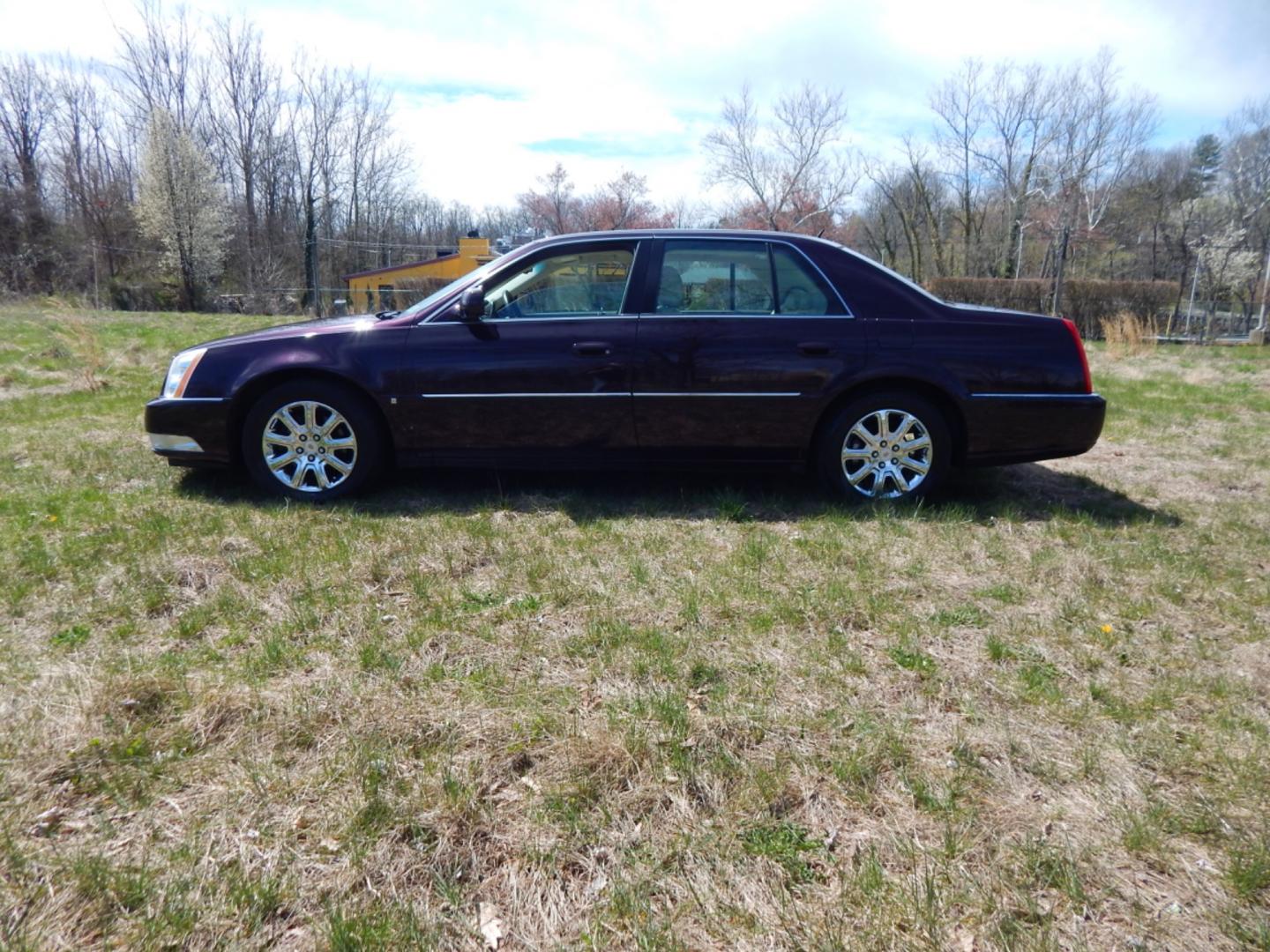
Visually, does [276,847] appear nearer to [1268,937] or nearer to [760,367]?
[1268,937]

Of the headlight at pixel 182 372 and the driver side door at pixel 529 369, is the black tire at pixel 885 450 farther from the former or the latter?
the headlight at pixel 182 372

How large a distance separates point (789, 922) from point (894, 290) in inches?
151

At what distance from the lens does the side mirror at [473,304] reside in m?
4.62

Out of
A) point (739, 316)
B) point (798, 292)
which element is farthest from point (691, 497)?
point (798, 292)

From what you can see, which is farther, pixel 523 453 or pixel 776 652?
pixel 523 453

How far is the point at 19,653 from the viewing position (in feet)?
9.39

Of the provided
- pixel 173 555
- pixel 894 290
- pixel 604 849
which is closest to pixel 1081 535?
pixel 894 290

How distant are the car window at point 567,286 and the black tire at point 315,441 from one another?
1034 millimetres

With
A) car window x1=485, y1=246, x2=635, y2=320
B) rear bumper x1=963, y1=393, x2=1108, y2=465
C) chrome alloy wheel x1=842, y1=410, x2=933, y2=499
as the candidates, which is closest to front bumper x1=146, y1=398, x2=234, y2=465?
car window x1=485, y1=246, x2=635, y2=320

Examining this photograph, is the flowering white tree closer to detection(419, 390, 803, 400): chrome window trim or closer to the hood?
the hood

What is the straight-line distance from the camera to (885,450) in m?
4.74

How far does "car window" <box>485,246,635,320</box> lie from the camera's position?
4742mm

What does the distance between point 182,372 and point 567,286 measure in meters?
2.38

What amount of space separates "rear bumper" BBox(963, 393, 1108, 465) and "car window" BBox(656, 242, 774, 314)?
1415 millimetres
